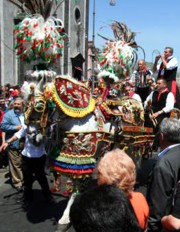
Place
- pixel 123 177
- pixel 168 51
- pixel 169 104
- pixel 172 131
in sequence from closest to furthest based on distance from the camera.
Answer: pixel 123 177
pixel 172 131
pixel 169 104
pixel 168 51

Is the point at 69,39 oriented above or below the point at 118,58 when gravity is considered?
above

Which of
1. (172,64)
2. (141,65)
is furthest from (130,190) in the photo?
(141,65)

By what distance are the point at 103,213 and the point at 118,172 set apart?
90cm

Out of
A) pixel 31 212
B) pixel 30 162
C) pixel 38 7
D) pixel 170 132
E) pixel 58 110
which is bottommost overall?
pixel 31 212

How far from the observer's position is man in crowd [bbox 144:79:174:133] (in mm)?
5297

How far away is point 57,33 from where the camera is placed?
396cm

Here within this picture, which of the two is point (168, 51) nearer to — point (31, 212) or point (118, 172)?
point (31, 212)

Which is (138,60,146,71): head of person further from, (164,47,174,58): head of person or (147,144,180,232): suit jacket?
Answer: (147,144,180,232): suit jacket

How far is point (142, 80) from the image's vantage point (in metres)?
6.52

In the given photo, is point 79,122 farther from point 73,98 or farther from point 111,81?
point 111,81

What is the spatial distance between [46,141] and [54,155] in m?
0.23

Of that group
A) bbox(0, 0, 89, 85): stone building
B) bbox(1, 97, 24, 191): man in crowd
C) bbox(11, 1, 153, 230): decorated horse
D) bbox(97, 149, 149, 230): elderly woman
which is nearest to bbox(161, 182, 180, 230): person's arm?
bbox(97, 149, 149, 230): elderly woman

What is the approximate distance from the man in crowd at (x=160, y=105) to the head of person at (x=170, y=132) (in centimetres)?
261

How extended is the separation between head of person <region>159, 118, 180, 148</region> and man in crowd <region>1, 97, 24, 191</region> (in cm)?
369
